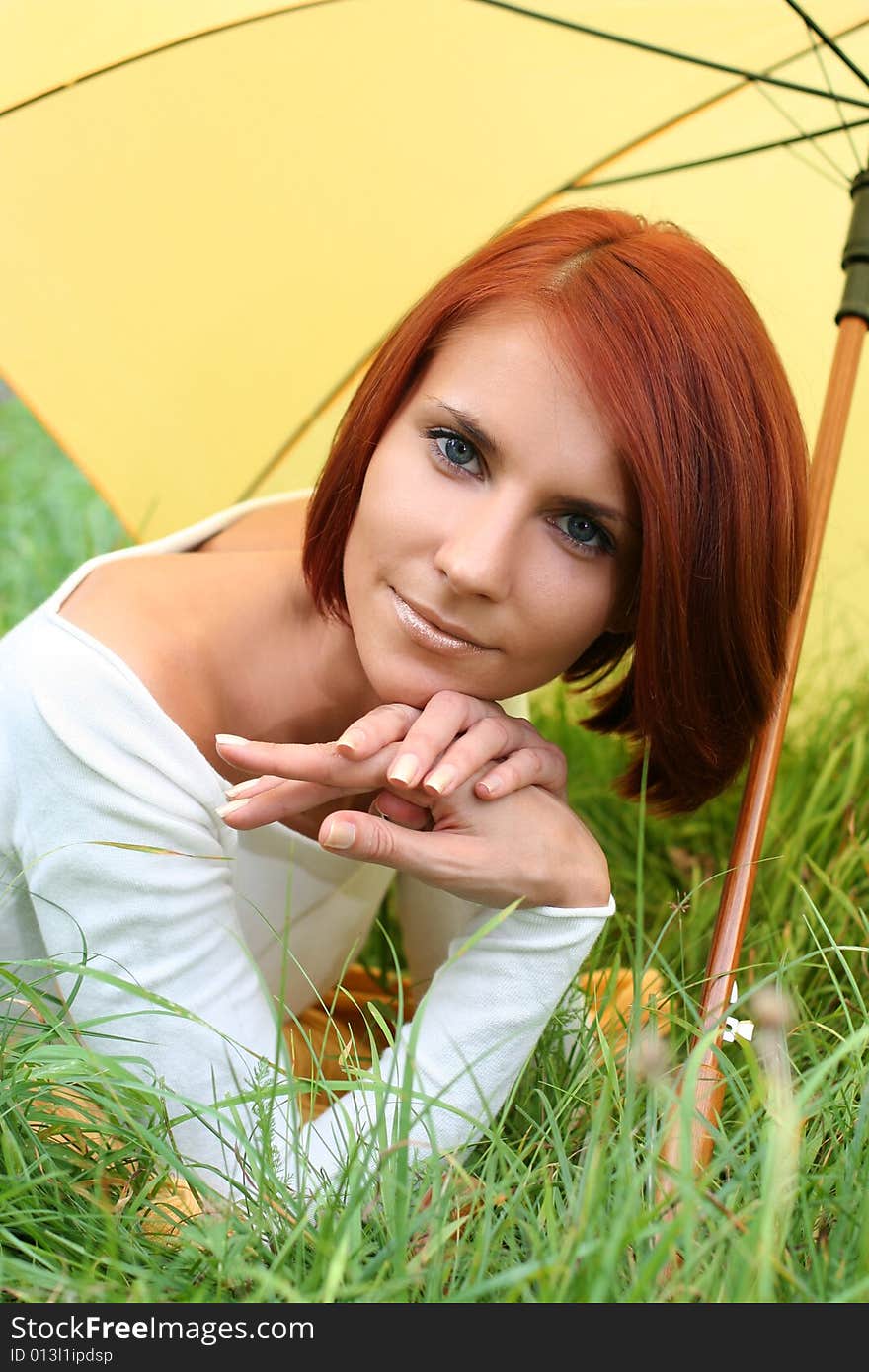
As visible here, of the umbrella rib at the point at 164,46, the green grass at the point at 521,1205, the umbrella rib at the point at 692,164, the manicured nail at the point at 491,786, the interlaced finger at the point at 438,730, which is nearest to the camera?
the green grass at the point at 521,1205

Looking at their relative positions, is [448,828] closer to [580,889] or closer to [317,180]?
[580,889]

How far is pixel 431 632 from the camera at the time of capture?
1.67 m

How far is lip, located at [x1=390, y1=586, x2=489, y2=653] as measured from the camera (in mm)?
1672

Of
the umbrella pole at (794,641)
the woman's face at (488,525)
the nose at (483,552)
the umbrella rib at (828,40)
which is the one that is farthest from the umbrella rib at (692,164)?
the nose at (483,552)

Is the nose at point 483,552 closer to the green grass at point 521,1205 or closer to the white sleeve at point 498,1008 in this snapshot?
the green grass at point 521,1205

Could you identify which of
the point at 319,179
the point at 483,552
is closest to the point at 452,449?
the point at 483,552

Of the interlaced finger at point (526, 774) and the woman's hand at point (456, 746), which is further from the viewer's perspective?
the interlaced finger at point (526, 774)

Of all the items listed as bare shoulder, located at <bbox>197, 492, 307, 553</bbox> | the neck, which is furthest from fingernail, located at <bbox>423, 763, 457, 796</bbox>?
bare shoulder, located at <bbox>197, 492, 307, 553</bbox>

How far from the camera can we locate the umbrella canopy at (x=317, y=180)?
6.87 ft

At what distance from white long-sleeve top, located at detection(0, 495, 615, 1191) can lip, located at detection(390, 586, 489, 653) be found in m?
0.34

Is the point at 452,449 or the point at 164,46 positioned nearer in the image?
the point at 452,449

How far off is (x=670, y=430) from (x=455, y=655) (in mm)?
408

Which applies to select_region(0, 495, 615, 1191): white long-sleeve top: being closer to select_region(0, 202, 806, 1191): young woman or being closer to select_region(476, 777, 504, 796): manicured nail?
select_region(0, 202, 806, 1191): young woman

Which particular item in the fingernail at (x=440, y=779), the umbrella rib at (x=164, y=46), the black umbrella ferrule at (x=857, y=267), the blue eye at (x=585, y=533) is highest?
the umbrella rib at (x=164, y=46)
